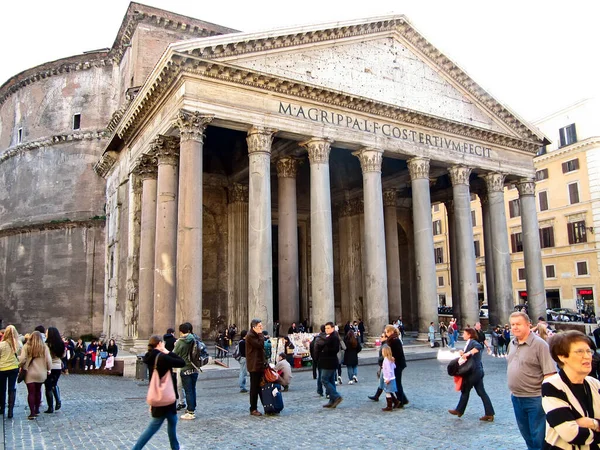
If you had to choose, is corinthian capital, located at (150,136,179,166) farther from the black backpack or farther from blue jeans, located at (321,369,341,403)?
blue jeans, located at (321,369,341,403)

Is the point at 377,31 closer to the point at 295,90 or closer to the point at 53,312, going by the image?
the point at 295,90

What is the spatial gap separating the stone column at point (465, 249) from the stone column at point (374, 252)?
155 inches

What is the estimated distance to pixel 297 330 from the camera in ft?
53.7

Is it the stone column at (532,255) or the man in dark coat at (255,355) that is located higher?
the stone column at (532,255)

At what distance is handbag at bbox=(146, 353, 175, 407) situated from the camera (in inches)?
195

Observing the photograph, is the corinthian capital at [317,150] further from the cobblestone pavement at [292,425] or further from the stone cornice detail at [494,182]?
the stone cornice detail at [494,182]

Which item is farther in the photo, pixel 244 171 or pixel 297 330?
pixel 244 171

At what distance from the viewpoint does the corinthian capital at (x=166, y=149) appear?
16.0 metres

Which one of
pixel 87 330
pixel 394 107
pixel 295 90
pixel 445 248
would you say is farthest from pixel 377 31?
pixel 445 248

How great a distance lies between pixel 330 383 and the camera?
312 inches

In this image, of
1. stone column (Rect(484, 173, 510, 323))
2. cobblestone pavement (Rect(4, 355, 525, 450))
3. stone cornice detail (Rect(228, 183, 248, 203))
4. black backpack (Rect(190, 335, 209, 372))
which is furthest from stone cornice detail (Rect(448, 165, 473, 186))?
black backpack (Rect(190, 335, 209, 372))

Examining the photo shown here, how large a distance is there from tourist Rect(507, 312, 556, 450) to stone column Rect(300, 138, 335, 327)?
36.8 ft

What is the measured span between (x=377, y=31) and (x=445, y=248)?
2490 cm

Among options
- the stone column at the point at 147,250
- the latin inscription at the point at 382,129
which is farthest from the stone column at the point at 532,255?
the stone column at the point at 147,250
